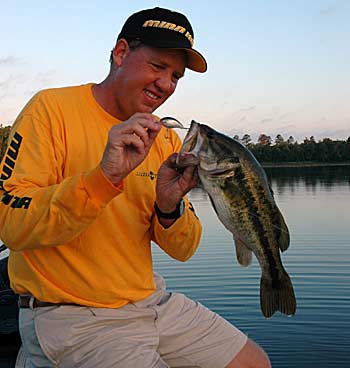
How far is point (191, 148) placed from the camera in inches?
137

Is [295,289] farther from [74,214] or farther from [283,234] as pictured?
[74,214]

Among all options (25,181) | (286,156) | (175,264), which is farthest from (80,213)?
(286,156)

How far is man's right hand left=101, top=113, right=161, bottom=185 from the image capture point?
3.01 metres

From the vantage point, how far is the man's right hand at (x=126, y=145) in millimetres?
→ 3014

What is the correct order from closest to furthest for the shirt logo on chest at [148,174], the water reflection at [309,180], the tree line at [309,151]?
the shirt logo on chest at [148,174]
the water reflection at [309,180]
the tree line at [309,151]

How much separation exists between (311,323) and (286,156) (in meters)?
64.1

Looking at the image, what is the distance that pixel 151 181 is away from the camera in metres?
3.89

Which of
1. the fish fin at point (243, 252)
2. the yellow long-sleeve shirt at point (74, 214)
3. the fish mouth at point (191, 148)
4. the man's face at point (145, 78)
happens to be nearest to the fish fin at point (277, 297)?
the fish fin at point (243, 252)

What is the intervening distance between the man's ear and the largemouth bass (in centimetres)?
68

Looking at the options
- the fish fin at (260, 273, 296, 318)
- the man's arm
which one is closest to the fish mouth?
the man's arm

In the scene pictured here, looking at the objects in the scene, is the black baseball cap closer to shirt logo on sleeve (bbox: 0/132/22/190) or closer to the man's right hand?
the man's right hand

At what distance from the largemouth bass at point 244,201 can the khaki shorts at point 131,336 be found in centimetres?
51

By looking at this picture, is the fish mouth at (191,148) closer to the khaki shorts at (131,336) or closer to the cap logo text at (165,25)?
the cap logo text at (165,25)

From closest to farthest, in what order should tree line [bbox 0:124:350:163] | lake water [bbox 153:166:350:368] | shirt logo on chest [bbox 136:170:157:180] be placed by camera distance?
shirt logo on chest [bbox 136:170:157:180] → lake water [bbox 153:166:350:368] → tree line [bbox 0:124:350:163]
